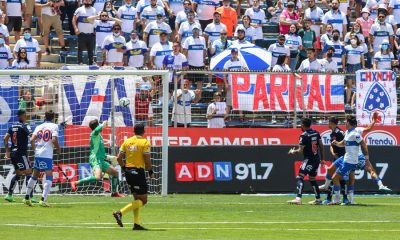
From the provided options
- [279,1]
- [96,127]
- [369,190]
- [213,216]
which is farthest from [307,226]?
[279,1]

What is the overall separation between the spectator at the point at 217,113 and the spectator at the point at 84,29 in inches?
179

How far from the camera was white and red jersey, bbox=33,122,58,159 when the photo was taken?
89.4 ft

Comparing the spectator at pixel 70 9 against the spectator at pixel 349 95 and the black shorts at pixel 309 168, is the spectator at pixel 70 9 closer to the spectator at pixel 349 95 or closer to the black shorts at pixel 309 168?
the spectator at pixel 349 95

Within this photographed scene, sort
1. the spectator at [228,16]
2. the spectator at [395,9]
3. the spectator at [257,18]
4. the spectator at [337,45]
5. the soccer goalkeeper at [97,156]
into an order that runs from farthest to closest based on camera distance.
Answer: the spectator at [395,9] → the spectator at [228,16] → the spectator at [257,18] → the spectator at [337,45] → the soccer goalkeeper at [97,156]

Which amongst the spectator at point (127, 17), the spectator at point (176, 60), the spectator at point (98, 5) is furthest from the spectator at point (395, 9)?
the spectator at point (98, 5)

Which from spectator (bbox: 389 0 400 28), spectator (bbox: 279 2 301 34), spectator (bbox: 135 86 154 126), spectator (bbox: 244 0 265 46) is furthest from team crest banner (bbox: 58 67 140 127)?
spectator (bbox: 389 0 400 28)

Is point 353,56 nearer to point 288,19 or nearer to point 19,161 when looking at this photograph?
point 288,19

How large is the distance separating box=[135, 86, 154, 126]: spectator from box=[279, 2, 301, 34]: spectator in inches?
320

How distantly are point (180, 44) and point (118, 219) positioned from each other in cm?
1604

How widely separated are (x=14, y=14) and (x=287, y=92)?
859 centimetres

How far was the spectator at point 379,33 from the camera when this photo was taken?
130 feet

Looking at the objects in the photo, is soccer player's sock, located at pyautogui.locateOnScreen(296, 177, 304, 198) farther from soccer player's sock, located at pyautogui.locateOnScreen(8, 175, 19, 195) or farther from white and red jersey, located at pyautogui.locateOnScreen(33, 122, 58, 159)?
soccer player's sock, located at pyautogui.locateOnScreen(8, 175, 19, 195)

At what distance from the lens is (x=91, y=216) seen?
24656 mm

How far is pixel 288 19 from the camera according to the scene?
39.2 m
